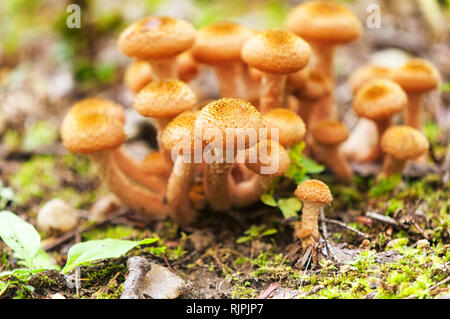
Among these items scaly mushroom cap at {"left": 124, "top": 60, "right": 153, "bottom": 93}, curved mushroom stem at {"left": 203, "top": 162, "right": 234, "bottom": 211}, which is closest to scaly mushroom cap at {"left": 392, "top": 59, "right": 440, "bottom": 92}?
curved mushroom stem at {"left": 203, "top": 162, "right": 234, "bottom": 211}

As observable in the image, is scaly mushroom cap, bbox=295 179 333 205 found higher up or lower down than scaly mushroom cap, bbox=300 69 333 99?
lower down

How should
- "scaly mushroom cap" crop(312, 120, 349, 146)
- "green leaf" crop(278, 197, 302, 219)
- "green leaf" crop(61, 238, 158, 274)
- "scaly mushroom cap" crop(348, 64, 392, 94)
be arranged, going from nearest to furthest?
"green leaf" crop(61, 238, 158, 274), "green leaf" crop(278, 197, 302, 219), "scaly mushroom cap" crop(312, 120, 349, 146), "scaly mushroom cap" crop(348, 64, 392, 94)

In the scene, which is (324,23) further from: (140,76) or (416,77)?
(140,76)

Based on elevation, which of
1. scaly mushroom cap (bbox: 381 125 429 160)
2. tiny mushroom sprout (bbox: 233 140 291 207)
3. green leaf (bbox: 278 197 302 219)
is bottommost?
green leaf (bbox: 278 197 302 219)

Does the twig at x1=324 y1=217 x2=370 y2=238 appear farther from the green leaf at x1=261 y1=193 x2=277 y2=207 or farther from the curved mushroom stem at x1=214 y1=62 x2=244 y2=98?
the curved mushroom stem at x1=214 y1=62 x2=244 y2=98

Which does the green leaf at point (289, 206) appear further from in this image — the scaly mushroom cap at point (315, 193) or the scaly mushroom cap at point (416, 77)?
the scaly mushroom cap at point (416, 77)
